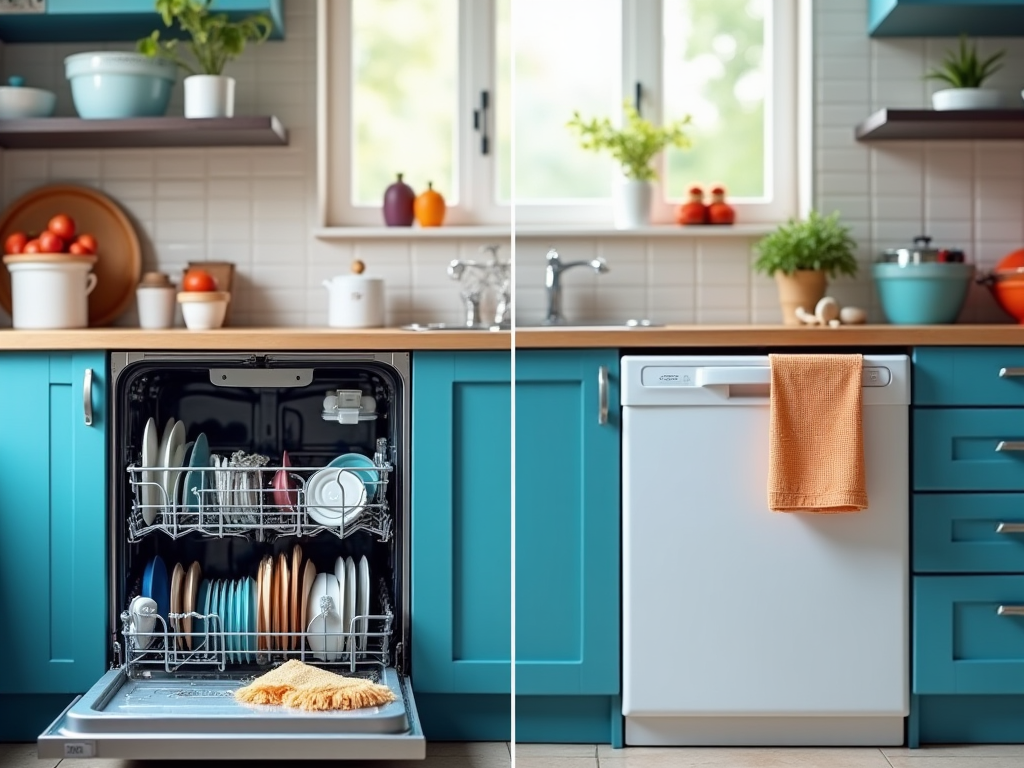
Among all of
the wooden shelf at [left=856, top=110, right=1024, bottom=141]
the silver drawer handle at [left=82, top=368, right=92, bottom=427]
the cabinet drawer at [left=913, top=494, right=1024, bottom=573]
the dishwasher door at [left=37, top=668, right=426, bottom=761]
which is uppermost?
the wooden shelf at [left=856, top=110, right=1024, bottom=141]

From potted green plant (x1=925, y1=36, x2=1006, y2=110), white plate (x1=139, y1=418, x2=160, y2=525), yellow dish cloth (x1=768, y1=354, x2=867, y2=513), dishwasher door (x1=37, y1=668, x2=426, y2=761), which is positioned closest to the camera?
dishwasher door (x1=37, y1=668, x2=426, y2=761)

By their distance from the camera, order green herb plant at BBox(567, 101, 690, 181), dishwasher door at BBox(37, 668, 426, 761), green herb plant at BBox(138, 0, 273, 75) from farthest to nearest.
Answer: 1. green herb plant at BBox(567, 101, 690, 181)
2. green herb plant at BBox(138, 0, 273, 75)
3. dishwasher door at BBox(37, 668, 426, 761)

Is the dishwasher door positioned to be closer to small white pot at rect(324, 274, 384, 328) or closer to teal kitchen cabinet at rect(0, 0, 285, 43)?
small white pot at rect(324, 274, 384, 328)

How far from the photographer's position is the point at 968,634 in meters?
2.53

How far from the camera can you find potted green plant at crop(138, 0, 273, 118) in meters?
2.86

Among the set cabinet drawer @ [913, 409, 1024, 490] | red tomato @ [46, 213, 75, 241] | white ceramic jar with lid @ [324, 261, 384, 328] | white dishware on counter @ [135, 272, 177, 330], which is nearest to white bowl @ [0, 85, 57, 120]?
red tomato @ [46, 213, 75, 241]

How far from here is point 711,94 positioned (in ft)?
10.6

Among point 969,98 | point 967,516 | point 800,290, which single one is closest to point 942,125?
point 969,98

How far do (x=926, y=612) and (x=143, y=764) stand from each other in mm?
1670

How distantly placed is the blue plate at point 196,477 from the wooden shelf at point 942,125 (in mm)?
1798

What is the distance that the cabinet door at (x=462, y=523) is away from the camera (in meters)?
2.54

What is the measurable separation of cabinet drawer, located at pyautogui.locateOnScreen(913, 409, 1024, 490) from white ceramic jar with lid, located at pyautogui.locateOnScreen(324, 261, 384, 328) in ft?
4.36

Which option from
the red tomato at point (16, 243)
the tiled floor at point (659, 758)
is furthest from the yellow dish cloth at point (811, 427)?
the red tomato at point (16, 243)

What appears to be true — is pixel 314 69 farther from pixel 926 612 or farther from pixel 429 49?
pixel 926 612
